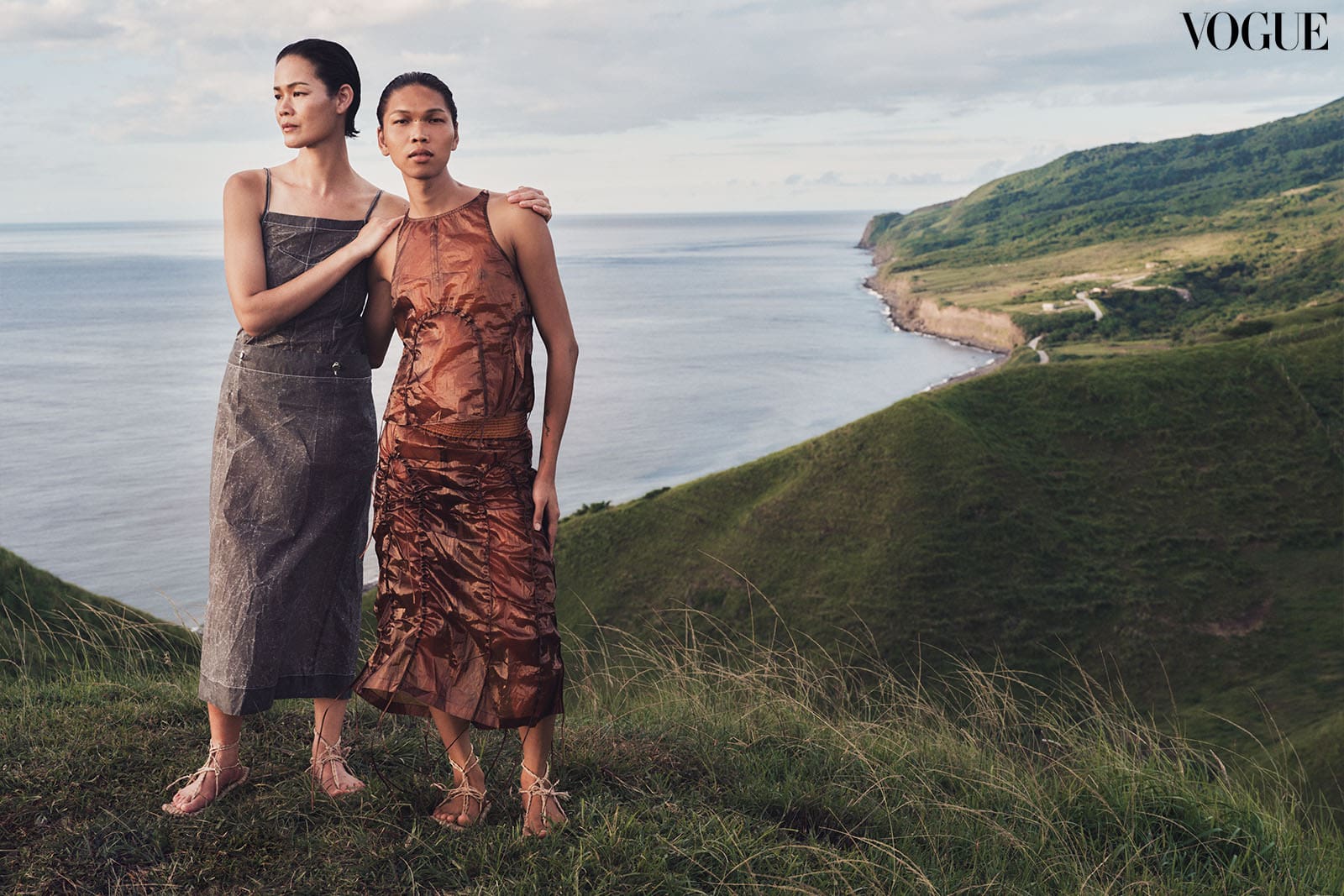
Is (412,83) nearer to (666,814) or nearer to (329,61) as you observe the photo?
(329,61)

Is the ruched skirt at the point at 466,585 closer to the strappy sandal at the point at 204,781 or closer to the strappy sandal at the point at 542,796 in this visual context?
the strappy sandal at the point at 542,796

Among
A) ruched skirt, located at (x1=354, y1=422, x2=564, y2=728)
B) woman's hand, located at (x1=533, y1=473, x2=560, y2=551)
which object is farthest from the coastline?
ruched skirt, located at (x1=354, y1=422, x2=564, y2=728)

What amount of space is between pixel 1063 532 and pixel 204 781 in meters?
29.4

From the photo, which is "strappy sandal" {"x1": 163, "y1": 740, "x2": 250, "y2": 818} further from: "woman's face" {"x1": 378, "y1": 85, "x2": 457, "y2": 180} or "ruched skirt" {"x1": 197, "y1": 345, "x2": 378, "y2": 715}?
"woman's face" {"x1": 378, "y1": 85, "x2": 457, "y2": 180}

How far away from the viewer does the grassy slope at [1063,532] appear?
26781 mm

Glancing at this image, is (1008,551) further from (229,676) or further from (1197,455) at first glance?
(229,676)

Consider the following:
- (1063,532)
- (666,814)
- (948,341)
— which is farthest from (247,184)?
(948,341)

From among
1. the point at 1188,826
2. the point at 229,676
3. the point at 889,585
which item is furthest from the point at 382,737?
the point at 889,585

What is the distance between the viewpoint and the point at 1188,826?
15.8ft

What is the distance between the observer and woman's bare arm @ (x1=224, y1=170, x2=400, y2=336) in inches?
158

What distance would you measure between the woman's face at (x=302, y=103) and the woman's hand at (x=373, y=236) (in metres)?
0.41

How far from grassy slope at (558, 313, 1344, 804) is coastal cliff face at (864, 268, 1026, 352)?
196 ft

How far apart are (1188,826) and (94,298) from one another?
Answer: 518 feet

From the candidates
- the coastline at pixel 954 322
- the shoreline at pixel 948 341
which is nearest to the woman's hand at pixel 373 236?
the shoreline at pixel 948 341
